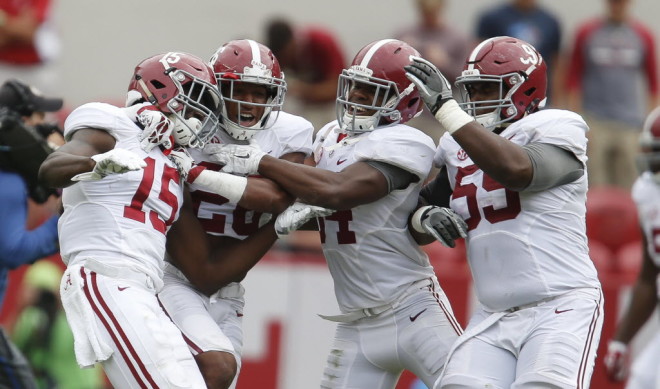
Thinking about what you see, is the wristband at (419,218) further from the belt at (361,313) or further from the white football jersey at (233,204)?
the white football jersey at (233,204)

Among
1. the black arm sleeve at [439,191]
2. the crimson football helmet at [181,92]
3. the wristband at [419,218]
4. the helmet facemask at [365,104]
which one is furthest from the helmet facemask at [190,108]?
the black arm sleeve at [439,191]

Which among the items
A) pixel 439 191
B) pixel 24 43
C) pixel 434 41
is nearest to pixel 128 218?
pixel 439 191

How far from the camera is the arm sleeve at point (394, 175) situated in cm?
548

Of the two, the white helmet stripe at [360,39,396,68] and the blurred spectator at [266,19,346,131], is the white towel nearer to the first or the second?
the white helmet stripe at [360,39,396,68]

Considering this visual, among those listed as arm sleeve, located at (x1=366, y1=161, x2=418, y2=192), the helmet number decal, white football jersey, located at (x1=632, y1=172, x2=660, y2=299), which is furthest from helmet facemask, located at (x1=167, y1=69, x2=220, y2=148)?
white football jersey, located at (x1=632, y1=172, x2=660, y2=299)

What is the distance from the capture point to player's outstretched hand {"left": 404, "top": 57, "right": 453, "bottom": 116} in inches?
207

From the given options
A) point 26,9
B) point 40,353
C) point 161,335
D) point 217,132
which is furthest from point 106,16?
point 161,335

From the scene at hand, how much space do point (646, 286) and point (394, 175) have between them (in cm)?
247

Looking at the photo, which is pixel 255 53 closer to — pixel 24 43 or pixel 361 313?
pixel 361 313

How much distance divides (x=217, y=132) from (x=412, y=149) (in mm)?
841

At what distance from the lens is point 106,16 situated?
11516 millimetres

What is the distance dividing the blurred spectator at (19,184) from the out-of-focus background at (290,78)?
228 centimetres

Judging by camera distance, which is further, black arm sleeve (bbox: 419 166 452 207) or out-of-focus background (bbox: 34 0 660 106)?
out-of-focus background (bbox: 34 0 660 106)

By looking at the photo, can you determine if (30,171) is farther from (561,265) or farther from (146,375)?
(561,265)
